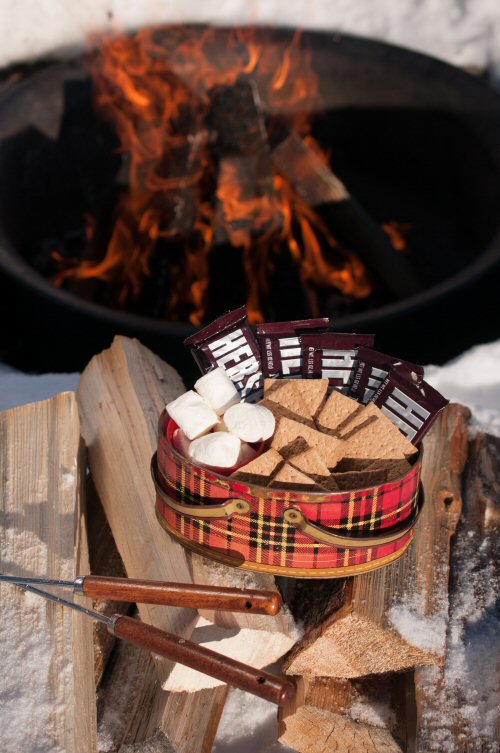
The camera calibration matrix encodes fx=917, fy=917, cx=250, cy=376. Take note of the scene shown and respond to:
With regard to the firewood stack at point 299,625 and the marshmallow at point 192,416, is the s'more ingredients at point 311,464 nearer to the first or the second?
the marshmallow at point 192,416

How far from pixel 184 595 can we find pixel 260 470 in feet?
0.92

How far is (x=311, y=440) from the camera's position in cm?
184

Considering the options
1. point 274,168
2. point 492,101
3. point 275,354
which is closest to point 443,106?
point 492,101

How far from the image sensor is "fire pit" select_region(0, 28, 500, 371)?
3.01 meters

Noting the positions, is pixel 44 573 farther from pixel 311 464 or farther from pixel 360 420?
pixel 360 420

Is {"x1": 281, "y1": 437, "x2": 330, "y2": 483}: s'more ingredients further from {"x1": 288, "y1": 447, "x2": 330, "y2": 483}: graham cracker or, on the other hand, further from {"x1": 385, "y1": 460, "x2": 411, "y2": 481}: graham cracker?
{"x1": 385, "y1": 460, "x2": 411, "y2": 481}: graham cracker

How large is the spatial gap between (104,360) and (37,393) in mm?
468

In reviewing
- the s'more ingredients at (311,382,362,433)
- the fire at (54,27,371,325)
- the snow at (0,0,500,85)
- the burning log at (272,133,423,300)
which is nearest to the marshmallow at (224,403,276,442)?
the s'more ingredients at (311,382,362,433)

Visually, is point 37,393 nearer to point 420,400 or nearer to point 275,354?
point 275,354

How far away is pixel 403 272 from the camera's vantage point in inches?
124

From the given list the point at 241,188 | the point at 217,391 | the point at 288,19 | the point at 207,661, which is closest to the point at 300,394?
the point at 217,391

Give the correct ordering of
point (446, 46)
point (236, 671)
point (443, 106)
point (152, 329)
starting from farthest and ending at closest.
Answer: point (446, 46) → point (443, 106) → point (152, 329) → point (236, 671)

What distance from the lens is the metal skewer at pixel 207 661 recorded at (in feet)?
5.17

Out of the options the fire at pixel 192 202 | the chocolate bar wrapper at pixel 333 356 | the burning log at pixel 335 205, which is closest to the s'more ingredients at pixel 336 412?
the chocolate bar wrapper at pixel 333 356
